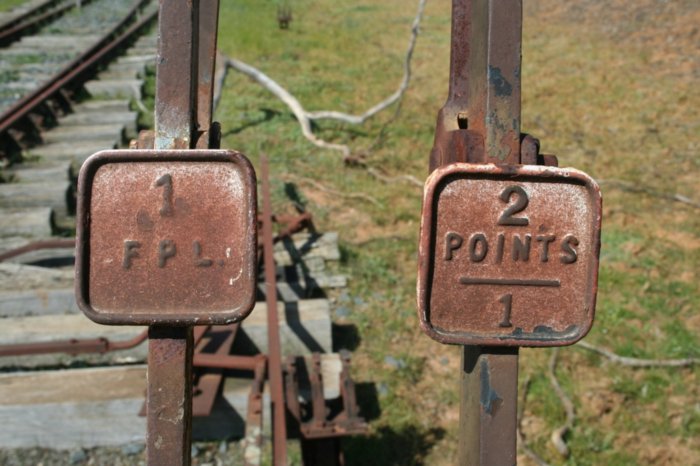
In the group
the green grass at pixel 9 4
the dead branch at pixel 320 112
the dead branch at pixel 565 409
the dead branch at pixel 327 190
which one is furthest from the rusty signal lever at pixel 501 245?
the green grass at pixel 9 4

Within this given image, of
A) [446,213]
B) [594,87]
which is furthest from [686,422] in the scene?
[594,87]

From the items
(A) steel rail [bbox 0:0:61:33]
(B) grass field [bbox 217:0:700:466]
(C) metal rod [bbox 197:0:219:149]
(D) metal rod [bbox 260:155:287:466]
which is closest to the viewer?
(C) metal rod [bbox 197:0:219:149]

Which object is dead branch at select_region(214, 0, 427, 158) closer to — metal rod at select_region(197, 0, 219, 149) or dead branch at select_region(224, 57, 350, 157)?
dead branch at select_region(224, 57, 350, 157)

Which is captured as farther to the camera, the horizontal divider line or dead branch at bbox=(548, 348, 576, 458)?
dead branch at bbox=(548, 348, 576, 458)

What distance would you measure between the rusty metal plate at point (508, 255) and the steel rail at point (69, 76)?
577cm

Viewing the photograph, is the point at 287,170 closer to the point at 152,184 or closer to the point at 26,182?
the point at 26,182

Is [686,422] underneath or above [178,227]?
underneath

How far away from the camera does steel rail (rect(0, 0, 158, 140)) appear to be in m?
6.20

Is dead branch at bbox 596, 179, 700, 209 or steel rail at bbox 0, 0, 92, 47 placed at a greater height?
steel rail at bbox 0, 0, 92, 47

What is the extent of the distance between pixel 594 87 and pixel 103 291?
8.60 metres

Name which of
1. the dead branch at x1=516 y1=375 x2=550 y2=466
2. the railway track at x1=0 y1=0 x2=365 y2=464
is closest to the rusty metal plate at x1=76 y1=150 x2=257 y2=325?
the railway track at x1=0 y1=0 x2=365 y2=464

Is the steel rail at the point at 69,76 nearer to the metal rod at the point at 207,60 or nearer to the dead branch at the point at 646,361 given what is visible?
the metal rod at the point at 207,60

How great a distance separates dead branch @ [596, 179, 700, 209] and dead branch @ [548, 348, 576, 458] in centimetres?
267

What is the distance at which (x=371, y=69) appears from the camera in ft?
33.2
